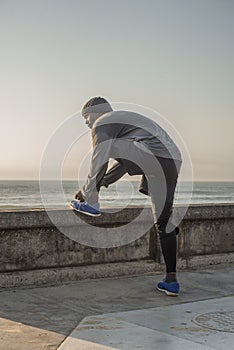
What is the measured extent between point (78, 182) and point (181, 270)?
1759 mm

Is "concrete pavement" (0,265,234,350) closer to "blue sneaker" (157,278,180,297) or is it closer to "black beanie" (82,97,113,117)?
"blue sneaker" (157,278,180,297)

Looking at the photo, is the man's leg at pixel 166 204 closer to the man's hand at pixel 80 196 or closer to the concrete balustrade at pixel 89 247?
the man's hand at pixel 80 196

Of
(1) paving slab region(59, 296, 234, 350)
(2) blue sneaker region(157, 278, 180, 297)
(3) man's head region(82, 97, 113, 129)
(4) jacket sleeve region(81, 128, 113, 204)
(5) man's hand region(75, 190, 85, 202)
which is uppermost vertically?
(3) man's head region(82, 97, 113, 129)

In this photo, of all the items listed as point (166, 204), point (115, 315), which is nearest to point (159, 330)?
point (115, 315)

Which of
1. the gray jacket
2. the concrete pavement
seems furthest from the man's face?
the concrete pavement

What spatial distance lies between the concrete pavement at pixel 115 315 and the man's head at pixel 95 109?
150cm

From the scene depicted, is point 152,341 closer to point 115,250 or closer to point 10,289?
point 10,289

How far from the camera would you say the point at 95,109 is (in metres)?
4.90

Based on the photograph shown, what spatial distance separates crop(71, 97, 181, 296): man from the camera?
15.6ft

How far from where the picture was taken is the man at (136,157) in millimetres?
4770

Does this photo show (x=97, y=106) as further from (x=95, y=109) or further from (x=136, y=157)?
(x=136, y=157)

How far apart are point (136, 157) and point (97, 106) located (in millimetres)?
551

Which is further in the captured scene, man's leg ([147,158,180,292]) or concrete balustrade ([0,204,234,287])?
concrete balustrade ([0,204,234,287])

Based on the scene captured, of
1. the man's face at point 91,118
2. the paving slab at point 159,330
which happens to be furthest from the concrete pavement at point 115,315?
the man's face at point 91,118
